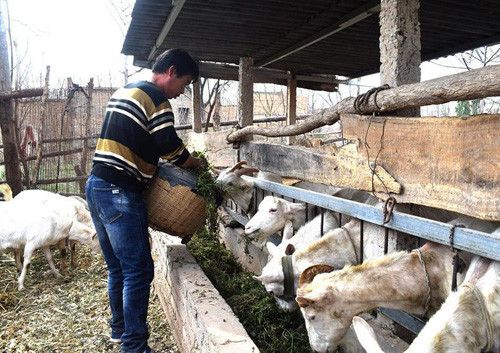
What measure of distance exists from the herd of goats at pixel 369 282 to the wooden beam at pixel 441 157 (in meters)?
0.29

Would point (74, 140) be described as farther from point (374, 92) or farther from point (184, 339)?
point (374, 92)

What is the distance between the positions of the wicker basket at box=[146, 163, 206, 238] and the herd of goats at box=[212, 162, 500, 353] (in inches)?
32.5

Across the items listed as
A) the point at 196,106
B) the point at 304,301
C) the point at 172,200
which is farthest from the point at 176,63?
the point at 196,106

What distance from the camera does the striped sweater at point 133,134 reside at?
3.08 m

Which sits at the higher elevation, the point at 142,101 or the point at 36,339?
the point at 142,101

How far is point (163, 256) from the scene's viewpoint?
16.0ft

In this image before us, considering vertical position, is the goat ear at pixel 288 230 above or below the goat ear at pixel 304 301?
above

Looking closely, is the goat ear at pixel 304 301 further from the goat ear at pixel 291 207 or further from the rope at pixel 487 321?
the goat ear at pixel 291 207

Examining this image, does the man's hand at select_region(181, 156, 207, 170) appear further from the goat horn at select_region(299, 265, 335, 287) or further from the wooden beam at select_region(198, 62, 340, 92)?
the wooden beam at select_region(198, 62, 340, 92)

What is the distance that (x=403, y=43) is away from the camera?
2807 millimetres

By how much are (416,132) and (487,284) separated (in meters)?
0.84

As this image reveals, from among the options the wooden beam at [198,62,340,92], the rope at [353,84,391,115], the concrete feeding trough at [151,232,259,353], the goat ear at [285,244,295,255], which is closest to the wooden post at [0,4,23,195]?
the wooden beam at [198,62,340,92]

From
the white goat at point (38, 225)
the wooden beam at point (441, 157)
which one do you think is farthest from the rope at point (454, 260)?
the white goat at point (38, 225)

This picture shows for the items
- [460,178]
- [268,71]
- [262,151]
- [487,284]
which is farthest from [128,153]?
[268,71]
